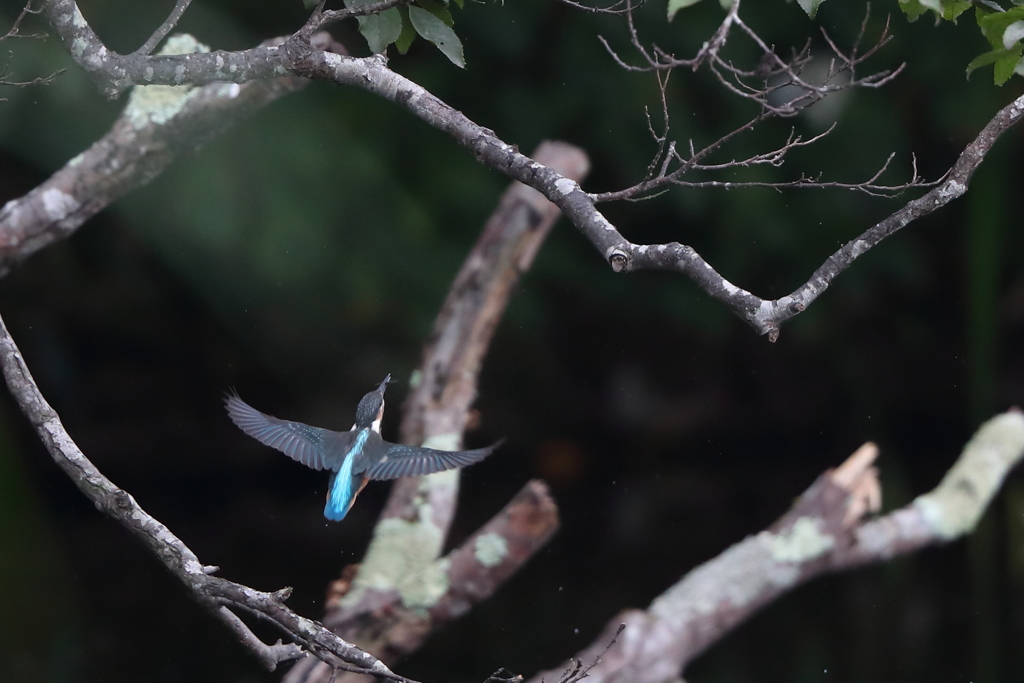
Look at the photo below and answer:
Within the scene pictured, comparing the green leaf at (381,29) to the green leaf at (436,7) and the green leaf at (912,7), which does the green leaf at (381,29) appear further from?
the green leaf at (912,7)

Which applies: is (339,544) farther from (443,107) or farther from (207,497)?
(443,107)

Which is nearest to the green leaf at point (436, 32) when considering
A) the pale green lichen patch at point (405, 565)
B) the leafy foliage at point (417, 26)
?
the leafy foliage at point (417, 26)

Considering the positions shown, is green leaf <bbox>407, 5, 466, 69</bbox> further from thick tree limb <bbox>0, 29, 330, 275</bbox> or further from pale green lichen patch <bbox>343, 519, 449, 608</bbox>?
pale green lichen patch <bbox>343, 519, 449, 608</bbox>

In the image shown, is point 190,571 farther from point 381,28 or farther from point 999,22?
point 999,22

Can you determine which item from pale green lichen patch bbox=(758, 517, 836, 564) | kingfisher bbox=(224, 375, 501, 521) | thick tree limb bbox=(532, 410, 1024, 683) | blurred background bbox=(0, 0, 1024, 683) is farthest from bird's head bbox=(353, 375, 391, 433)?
pale green lichen patch bbox=(758, 517, 836, 564)

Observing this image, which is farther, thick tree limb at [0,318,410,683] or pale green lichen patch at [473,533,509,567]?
pale green lichen patch at [473,533,509,567]

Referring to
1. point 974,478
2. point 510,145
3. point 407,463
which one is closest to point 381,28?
point 510,145
